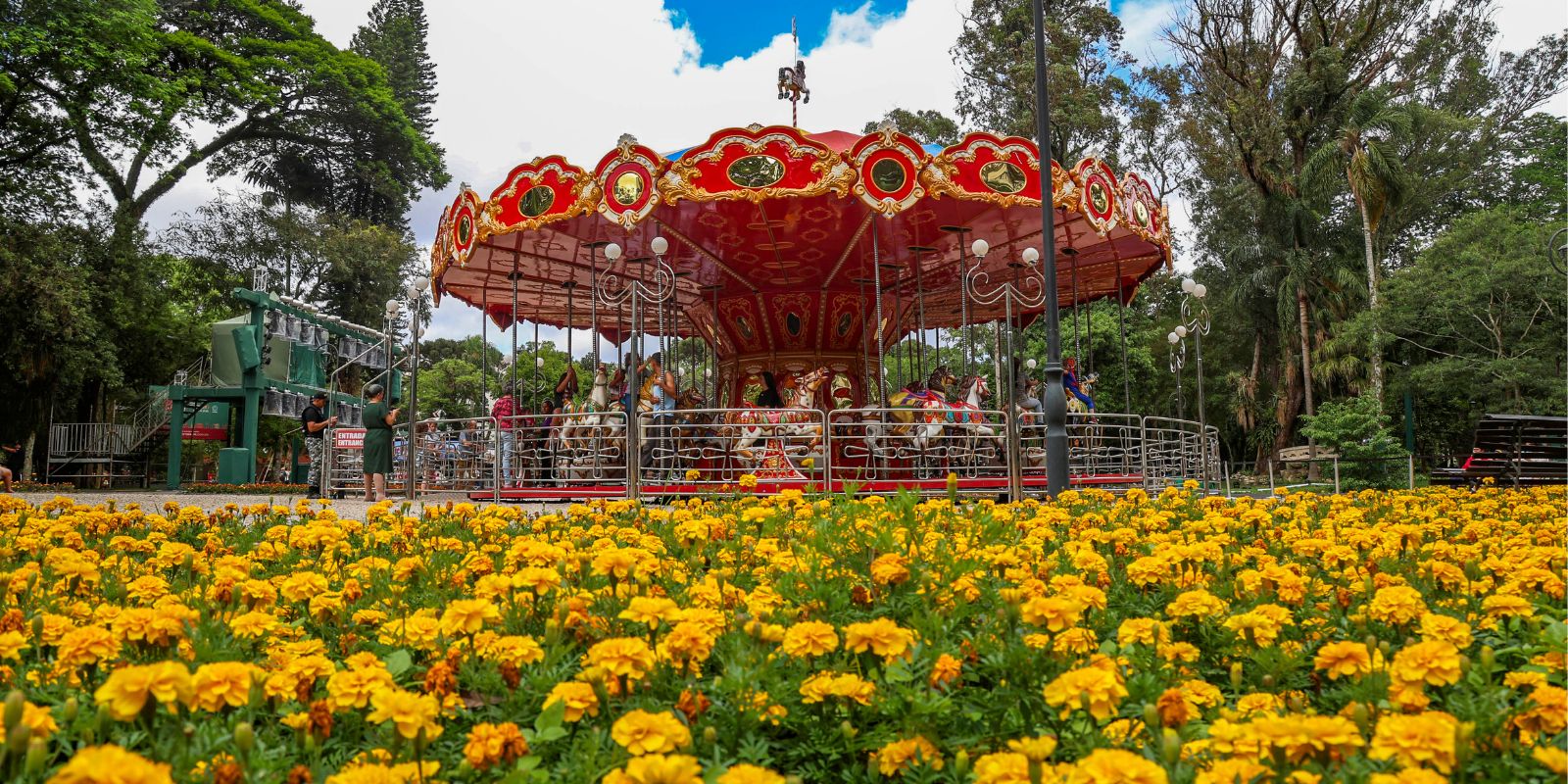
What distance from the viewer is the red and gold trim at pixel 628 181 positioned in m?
11.8

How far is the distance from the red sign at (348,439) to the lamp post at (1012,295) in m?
10.5

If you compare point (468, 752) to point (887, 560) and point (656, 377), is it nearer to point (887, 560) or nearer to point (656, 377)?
point (887, 560)

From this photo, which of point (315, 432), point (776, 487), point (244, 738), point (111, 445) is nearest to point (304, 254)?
point (111, 445)

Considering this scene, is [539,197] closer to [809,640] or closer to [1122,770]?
[809,640]

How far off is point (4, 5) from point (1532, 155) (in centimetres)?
4501

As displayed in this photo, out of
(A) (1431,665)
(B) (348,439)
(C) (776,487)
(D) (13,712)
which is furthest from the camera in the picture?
(B) (348,439)

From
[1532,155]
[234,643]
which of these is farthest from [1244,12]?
[234,643]

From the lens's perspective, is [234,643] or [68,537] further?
[68,537]

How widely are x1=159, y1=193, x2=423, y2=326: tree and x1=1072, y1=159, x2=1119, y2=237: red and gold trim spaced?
107 feet

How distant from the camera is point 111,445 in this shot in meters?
29.4

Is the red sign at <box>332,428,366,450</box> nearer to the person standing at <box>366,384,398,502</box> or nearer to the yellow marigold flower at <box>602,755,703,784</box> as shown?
the person standing at <box>366,384,398,502</box>

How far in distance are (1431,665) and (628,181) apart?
10.8 meters

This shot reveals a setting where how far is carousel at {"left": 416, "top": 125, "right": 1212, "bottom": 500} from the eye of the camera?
38.0 ft

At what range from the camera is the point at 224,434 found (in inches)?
1181
